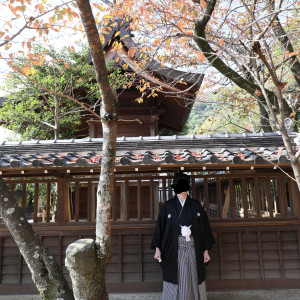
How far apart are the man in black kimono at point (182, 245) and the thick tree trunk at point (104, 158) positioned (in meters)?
1.83

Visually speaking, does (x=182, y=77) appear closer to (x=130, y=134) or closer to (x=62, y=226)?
(x=130, y=134)

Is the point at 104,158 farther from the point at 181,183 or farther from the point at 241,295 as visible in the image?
the point at 241,295

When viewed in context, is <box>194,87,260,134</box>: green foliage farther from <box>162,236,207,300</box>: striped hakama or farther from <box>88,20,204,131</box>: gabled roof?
<box>162,236,207,300</box>: striped hakama

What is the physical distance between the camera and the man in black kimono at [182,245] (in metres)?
4.33

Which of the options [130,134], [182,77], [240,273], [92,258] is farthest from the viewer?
[130,134]

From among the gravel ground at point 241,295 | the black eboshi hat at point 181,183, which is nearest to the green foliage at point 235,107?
the black eboshi hat at point 181,183

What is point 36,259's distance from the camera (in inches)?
107

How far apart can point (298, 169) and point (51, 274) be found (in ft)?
8.17

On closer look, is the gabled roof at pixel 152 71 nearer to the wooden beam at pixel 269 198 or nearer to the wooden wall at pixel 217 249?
the wooden beam at pixel 269 198

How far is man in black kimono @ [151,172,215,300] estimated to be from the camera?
433 cm

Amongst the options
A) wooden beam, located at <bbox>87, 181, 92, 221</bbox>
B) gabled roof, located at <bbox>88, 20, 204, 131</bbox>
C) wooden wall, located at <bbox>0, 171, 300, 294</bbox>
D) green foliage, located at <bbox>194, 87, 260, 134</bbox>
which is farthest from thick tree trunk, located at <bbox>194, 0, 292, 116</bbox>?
wooden beam, located at <bbox>87, 181, 92, 221</bbox>

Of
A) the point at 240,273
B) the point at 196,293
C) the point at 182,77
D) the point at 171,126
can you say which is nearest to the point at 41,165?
the point at 196,293

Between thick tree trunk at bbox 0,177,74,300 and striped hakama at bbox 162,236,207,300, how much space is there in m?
2.06

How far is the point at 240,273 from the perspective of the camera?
503 cm
